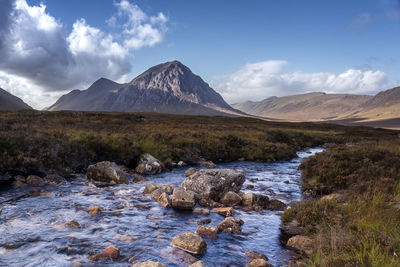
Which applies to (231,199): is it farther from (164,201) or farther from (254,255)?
(254,255)

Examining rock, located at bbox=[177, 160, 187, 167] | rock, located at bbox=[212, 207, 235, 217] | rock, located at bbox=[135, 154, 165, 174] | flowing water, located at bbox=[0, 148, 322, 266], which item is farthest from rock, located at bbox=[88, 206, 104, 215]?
rock, located at bbox=[177, 160, 187, 167]

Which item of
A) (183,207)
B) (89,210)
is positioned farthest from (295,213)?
(89,210)

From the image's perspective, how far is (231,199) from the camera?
38.8 feet

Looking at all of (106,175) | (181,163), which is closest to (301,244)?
(106,175)

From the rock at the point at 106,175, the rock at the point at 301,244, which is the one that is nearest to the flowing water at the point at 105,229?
the rock at the point at 301,244

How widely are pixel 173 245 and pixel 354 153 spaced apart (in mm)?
13871

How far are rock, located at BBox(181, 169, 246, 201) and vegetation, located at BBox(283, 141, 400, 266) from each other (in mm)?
3736

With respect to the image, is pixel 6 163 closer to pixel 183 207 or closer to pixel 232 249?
pixel 183 207

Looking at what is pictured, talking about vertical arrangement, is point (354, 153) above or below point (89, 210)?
above

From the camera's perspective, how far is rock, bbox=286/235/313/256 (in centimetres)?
729

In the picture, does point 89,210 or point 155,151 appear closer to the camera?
point 89,210

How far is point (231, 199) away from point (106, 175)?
762cm

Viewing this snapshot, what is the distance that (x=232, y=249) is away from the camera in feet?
24.6

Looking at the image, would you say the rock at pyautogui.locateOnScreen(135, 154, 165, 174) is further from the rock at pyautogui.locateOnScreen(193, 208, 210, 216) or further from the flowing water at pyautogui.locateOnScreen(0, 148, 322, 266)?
the rock at pyautogui.locateOnScreen(193, 208, 210, 216)
